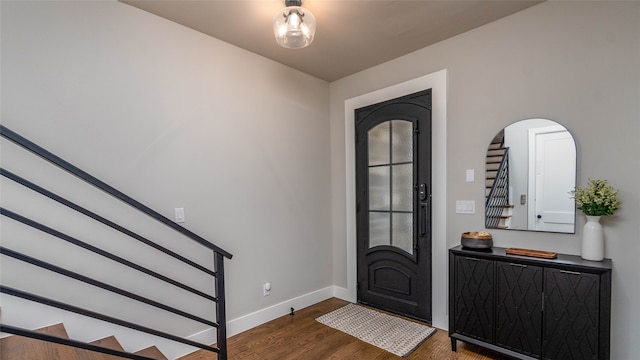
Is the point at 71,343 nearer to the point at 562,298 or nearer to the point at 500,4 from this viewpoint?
the point at 562,298

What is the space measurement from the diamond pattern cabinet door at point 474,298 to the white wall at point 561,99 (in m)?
0.38

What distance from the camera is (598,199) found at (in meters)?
1.90

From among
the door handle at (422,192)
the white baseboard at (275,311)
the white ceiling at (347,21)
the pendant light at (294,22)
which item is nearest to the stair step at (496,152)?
the door handle at (422,192)

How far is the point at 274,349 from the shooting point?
2.46 metres

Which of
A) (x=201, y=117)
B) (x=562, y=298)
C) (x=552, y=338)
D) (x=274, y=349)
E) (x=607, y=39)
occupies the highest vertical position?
(x=607, y=39)

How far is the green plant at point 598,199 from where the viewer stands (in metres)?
1.89

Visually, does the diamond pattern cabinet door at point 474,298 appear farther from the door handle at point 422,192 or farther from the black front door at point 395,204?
the door handle at point 422,192

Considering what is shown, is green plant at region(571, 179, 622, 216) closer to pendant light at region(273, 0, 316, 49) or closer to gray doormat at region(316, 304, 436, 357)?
gray doormat at region(316, 304, 436, 357)

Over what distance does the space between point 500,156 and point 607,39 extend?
1.00 metres

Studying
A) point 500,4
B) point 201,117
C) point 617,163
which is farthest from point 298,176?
point 617,163

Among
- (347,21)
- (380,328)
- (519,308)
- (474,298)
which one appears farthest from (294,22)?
(380,328)

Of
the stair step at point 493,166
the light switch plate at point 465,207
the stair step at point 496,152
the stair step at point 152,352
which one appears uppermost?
the stair step at point 496,152

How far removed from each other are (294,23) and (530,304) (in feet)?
8.36

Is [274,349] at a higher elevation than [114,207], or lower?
lower
